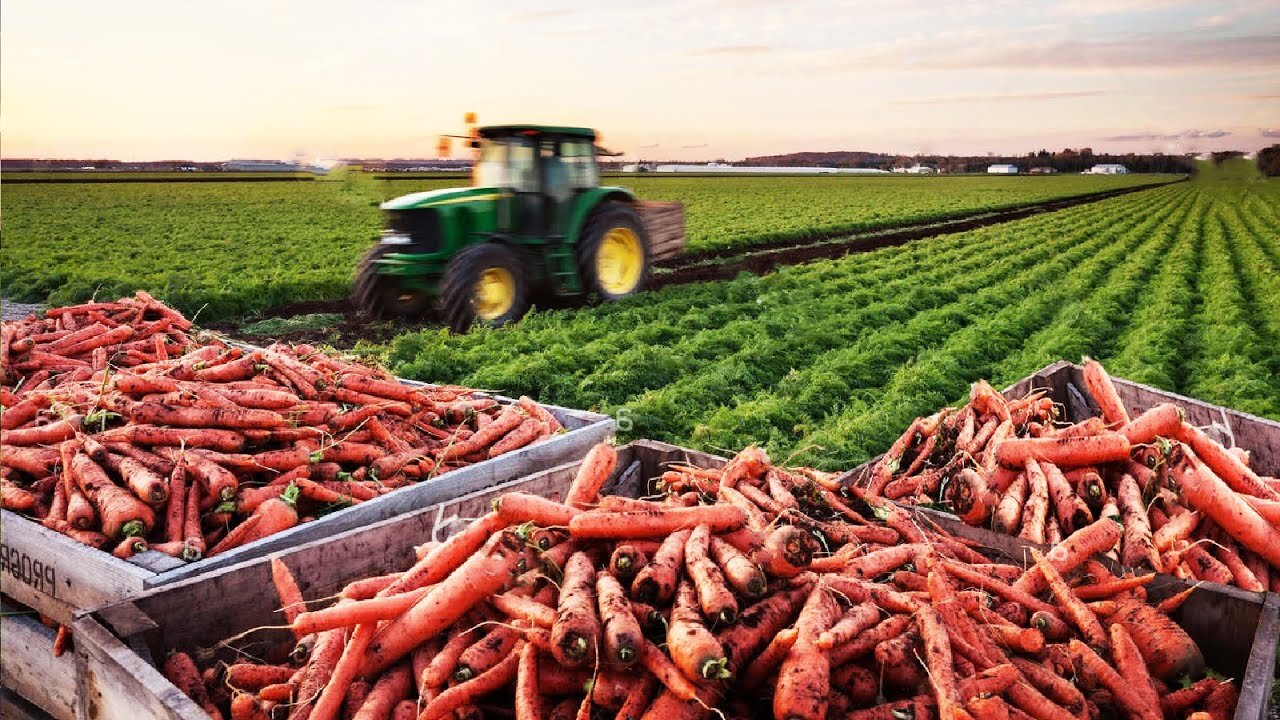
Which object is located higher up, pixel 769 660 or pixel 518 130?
pixel 518 130

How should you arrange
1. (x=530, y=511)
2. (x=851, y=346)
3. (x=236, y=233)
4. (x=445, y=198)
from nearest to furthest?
(x=530, y=511)
(x=851, y=346)
(x=445, y=198)
(x=236, y=233)

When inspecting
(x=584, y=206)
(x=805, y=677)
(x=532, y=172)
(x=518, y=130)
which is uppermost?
(x=518, y=130)

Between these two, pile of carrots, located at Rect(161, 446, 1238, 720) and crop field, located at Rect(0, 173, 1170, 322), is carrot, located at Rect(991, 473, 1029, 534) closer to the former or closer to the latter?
pile of carrots, located at Rect(161, 446, 1238, 720)

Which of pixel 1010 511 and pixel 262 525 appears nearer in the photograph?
pixel 262 525

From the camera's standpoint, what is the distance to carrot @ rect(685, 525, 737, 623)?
2893mm

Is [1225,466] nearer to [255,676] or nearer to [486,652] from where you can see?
[486,652]

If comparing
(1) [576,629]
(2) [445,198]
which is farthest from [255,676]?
(2) [445,198]

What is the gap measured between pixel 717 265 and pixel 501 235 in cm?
1097

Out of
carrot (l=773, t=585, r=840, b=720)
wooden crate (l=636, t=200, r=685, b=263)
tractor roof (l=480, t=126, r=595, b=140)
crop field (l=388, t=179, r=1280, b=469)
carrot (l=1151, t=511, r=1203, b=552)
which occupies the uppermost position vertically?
tractor roof (l=480, t=126, r=595, b=140)

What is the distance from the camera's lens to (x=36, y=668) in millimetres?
4070

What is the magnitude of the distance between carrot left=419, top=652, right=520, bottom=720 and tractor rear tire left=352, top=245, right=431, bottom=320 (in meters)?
10.7

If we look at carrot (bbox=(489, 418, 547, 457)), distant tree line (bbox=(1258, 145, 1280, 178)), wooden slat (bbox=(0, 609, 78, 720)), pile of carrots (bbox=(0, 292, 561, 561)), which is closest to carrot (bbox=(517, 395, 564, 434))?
pile of carrots (bbox=(0, 292, 561, 561))

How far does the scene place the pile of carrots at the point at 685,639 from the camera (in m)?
2.76

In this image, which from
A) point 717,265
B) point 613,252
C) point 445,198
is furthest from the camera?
point 717,265
